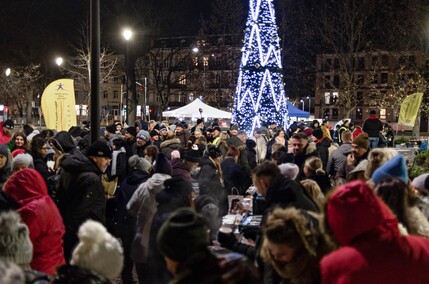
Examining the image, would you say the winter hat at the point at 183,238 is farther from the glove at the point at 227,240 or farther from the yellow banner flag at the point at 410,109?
the yellow banner flag at the point at 410,109

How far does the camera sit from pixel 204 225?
9.91 ft

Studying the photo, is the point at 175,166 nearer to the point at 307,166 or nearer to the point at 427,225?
the point at 307,166

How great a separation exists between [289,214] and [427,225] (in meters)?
1.20

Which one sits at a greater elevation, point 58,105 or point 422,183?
point 58,105

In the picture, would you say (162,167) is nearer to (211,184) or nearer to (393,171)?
(211,184)

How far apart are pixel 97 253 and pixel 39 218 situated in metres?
1.44

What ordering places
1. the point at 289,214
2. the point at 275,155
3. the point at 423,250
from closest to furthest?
the point at 423,250, the point at 289,214, the point at 275,155

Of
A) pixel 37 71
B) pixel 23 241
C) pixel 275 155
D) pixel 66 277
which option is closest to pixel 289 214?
pixel 66 277

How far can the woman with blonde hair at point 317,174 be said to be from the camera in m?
7.16

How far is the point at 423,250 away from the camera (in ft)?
9.77

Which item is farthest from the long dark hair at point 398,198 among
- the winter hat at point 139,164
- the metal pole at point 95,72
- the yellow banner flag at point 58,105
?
the yellow banner flag at point 58,105

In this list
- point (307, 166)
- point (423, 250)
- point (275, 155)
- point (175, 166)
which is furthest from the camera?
point (275, 155)

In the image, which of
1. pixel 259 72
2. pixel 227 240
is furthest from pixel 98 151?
pixel 259 72

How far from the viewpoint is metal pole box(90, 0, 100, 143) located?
7.76 m
